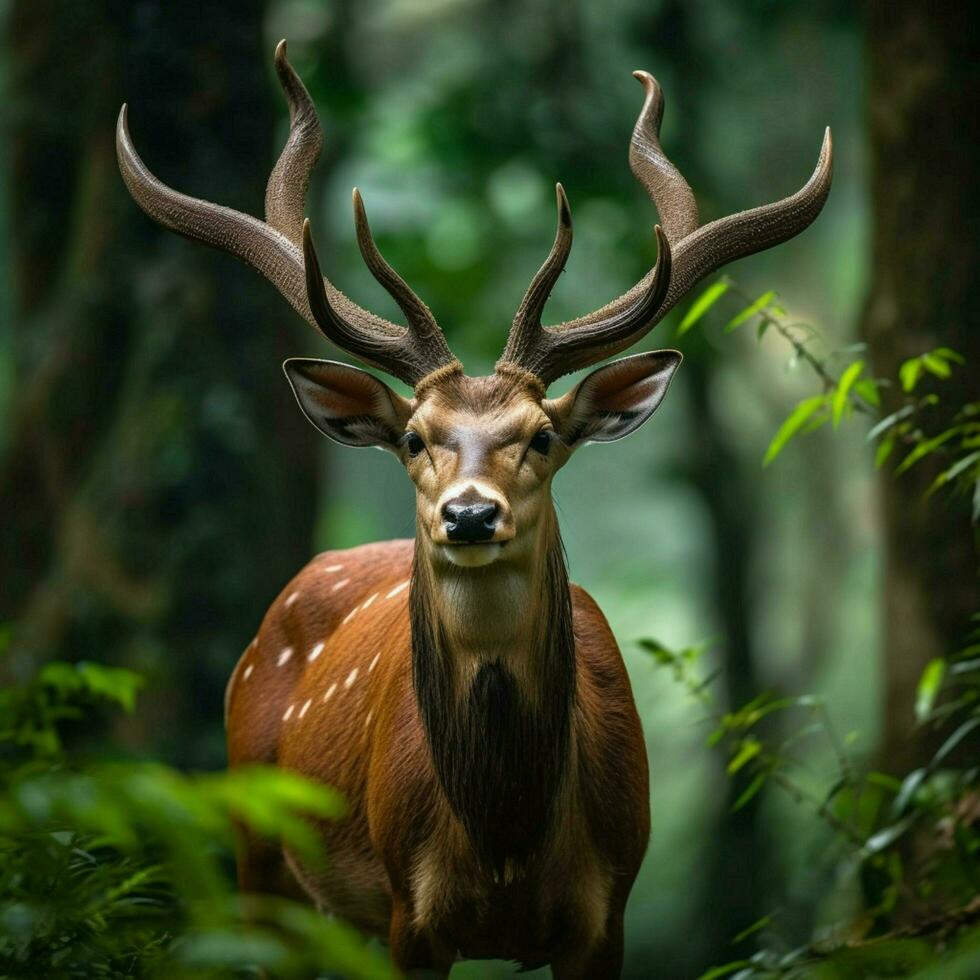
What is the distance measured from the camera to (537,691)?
502 centimetres

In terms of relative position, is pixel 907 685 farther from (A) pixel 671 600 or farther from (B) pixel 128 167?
(A) pixel 671 600

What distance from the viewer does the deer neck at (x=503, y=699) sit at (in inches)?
193

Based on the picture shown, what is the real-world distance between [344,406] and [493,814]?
1.53 m

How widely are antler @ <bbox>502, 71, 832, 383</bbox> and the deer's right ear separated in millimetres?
510

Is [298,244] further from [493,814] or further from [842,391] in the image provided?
[493,814]

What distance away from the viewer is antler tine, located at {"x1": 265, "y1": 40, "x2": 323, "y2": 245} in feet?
20.3

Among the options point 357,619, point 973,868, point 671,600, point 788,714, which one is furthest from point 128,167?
point 671,600

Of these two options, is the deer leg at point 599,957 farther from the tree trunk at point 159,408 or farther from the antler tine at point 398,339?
the tree trunk at point 159,408

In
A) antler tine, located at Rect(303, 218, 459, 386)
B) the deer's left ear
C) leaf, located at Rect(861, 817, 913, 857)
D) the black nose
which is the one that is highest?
antler tine, located at Rect(303, 218, 459, 386)

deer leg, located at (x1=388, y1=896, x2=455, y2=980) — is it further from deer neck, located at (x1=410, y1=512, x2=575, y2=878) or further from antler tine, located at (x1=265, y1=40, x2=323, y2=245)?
antler tine, located at (x1=265, y1=40, x2=323, y2=245)

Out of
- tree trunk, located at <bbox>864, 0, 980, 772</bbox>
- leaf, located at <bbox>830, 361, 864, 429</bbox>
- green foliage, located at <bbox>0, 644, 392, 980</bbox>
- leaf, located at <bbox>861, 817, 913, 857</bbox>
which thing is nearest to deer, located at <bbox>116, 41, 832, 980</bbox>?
leaf, located at <bbox>830, 361, 864, 429</bbox>

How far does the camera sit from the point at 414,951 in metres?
5.17

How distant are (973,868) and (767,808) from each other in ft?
41.7

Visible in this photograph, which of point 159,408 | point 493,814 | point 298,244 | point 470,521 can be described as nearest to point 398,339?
point 298,244
